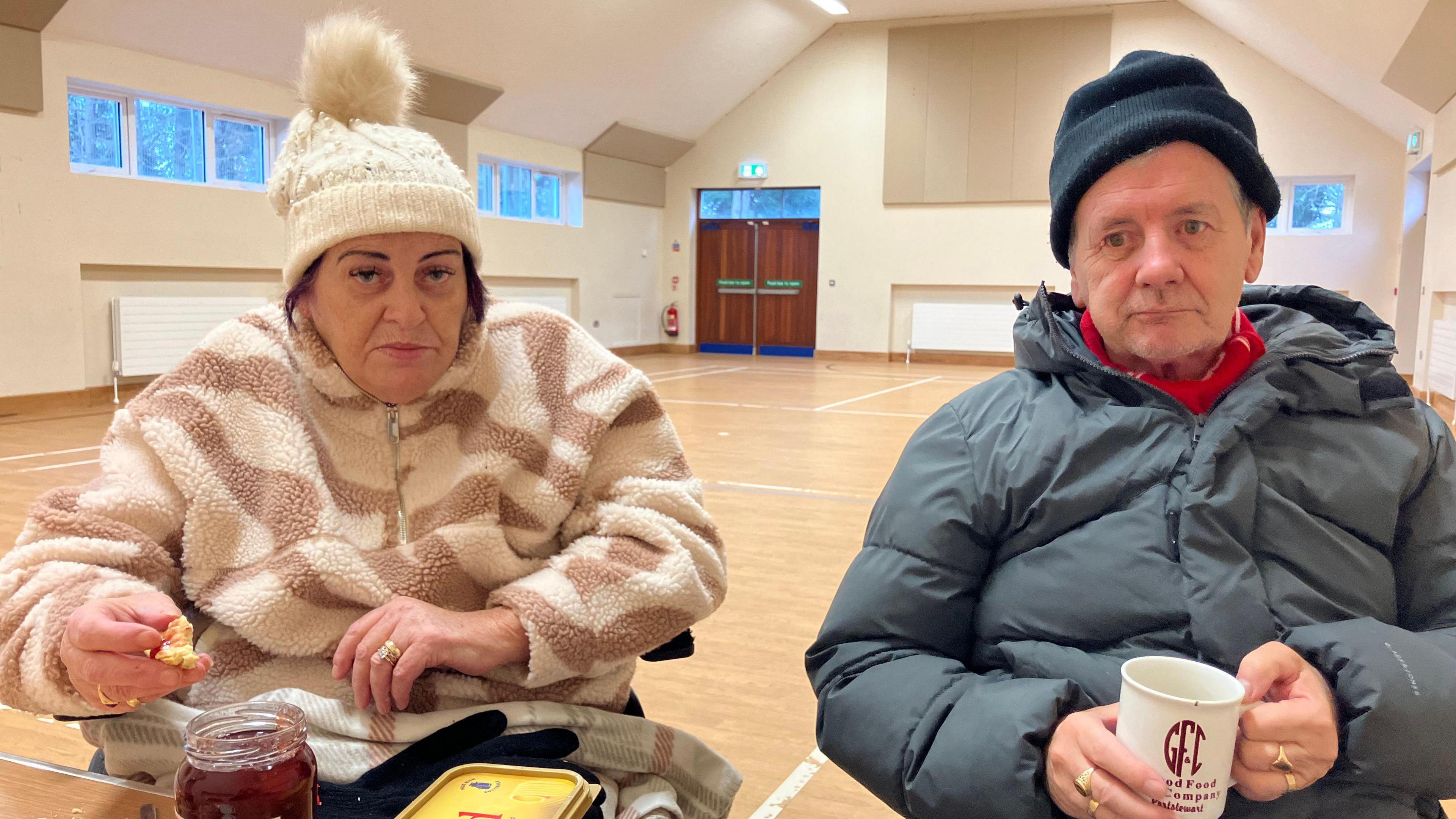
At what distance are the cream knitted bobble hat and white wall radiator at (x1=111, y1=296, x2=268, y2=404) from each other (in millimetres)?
6871

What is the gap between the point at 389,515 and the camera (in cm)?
126

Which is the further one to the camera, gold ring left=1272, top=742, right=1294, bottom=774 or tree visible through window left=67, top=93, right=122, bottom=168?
tree visible through window left=67, top=93, right=122, bottom=168

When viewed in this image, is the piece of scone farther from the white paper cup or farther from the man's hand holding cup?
the man's hand holding cup

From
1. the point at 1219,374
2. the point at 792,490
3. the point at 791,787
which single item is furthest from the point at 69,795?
the point at 792,490

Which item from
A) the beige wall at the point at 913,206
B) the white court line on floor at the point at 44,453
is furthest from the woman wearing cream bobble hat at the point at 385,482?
the beige wall at the point at 913,206

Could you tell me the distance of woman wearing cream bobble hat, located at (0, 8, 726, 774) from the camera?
45.9 inches

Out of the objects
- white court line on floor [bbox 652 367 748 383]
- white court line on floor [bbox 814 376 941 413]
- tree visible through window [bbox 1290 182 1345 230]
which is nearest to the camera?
white court line on floor [bbox 814 376 941 413]

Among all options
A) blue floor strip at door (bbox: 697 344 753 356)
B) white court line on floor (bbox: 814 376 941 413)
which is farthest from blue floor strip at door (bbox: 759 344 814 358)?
white court line on floor (bbox: 814 376 941 413)

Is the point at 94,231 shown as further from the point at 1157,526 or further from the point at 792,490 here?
the point at 1157,526

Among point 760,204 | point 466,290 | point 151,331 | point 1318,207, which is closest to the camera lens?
point 466,290

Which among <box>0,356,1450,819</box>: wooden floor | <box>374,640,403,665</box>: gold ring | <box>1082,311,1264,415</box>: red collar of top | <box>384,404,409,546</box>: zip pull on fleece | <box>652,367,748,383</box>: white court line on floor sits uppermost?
<box>1082,311,1264,415</box>: red collar of top

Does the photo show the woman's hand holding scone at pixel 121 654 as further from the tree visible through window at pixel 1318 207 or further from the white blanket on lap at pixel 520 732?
the tree visible through window at pixel 1318 207

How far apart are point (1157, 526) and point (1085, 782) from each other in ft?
1.08

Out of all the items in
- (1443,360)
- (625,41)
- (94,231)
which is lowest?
(1443,360)
